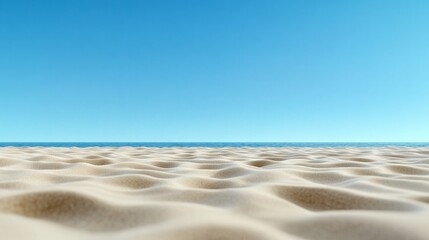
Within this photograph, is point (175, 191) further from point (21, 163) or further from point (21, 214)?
point (21, 163)

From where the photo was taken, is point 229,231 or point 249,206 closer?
point 229,231

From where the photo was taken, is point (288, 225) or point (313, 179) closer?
point (288, 225)

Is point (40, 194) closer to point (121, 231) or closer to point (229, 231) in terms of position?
point (121, 231)

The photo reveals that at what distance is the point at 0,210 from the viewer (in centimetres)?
115

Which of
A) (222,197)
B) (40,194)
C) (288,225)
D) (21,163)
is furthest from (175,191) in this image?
(21,163)

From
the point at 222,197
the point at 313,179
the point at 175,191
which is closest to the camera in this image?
the point at 222,197

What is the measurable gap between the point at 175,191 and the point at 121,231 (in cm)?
54

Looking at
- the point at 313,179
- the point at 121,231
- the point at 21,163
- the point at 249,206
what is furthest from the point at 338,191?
the point at 21,163

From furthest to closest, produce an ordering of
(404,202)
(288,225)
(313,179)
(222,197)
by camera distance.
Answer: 1. (313,179)
2. (222,197)
3. (404,202)
4. (288,225)

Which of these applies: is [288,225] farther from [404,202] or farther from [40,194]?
[40,194]

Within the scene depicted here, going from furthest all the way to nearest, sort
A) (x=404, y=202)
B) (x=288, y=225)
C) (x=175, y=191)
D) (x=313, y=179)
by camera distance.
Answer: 1. (x=313, y=179)
2. (x=175, y=191)
3. (x=404, y=202)
4. (x=288, y=225)

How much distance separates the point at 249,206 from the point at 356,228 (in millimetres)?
372

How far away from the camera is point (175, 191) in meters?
1.52

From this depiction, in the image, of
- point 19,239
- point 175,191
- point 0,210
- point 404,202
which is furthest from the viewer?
point 175,191
